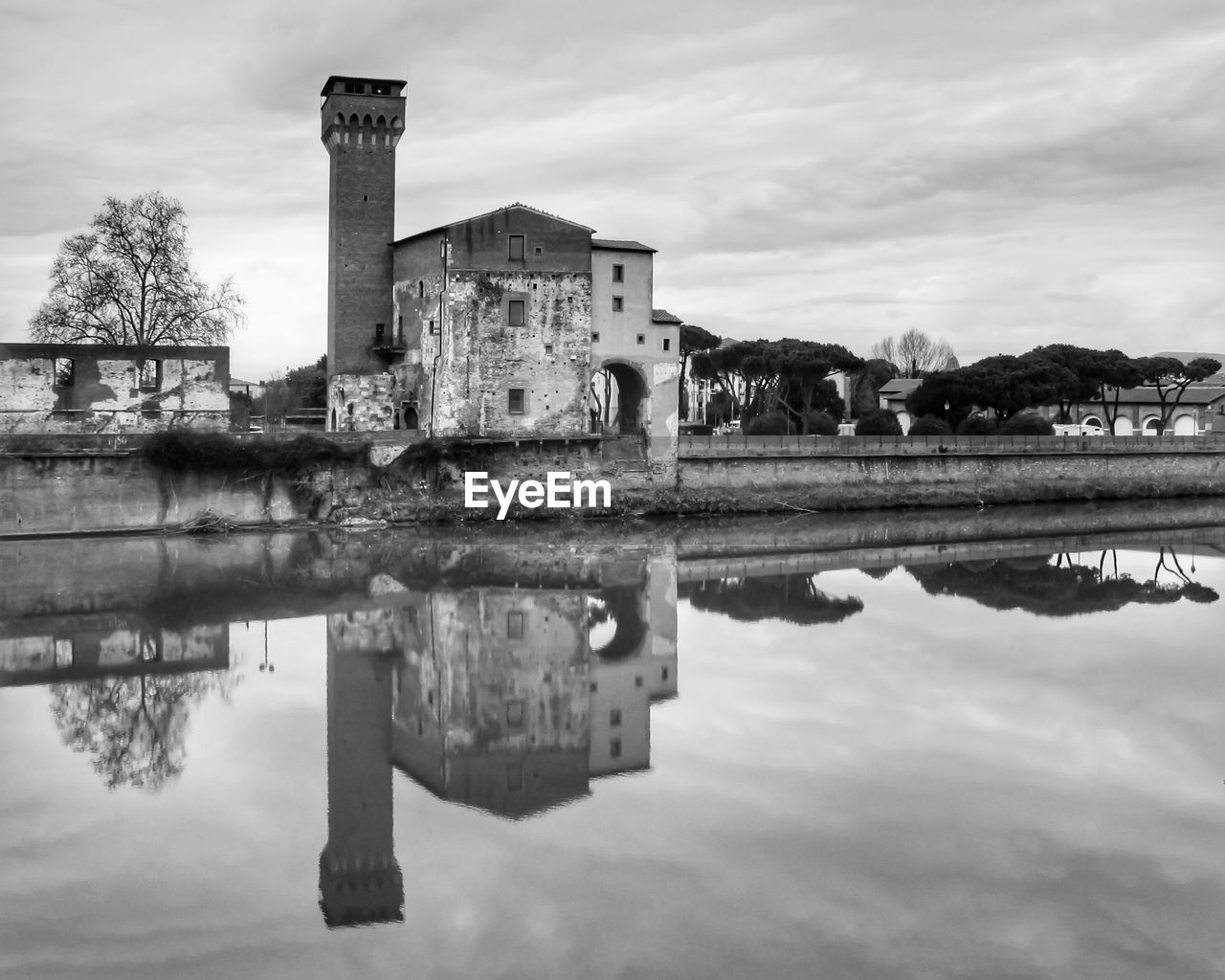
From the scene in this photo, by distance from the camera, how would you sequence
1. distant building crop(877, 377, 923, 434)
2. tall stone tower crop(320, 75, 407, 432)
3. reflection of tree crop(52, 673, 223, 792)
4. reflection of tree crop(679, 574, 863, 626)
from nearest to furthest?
reflection of tree crop(52, 673, 223, 792)
reflection of tree crop(679, 574, 863, 626)
tall stone tower crop(320, 75, 407, 432)
distant building crop(877, 377, 923, 434)

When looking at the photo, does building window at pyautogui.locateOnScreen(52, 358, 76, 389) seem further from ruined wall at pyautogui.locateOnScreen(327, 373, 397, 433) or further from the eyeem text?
the eyeem text

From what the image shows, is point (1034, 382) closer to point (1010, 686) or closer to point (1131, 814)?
point (1010, 686)

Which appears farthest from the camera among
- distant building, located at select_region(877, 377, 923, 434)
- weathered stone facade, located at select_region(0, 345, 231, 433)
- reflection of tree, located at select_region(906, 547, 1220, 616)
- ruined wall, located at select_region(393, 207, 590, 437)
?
distant building, located at select_region(877, 377, 923, 434)

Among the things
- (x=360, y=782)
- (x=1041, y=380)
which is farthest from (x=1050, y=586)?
(x=1041, y=380)

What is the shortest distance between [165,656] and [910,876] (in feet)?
35.0

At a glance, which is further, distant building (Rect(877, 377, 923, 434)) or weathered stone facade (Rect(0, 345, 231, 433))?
distant building (Rect(877, 377, 923, 434))

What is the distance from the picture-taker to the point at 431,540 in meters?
28.0

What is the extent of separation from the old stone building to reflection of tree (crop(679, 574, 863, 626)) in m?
12.5

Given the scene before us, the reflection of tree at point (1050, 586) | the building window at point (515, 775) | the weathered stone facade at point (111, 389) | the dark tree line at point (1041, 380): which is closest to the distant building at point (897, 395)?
the dark tree line at point (1041, 380)

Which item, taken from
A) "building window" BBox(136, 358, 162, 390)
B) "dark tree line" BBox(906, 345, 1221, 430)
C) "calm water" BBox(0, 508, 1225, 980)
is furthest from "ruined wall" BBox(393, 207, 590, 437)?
"dark tree line" BBox(906, 345, 1221, 430)

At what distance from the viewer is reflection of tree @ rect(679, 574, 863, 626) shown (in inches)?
756

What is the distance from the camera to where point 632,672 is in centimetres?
1510

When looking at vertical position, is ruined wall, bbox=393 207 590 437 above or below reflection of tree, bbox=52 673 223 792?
above

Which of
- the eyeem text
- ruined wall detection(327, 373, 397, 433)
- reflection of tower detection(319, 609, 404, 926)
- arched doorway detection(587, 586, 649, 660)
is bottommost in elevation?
reflection of tower detection(319, 609, 404, 926)
